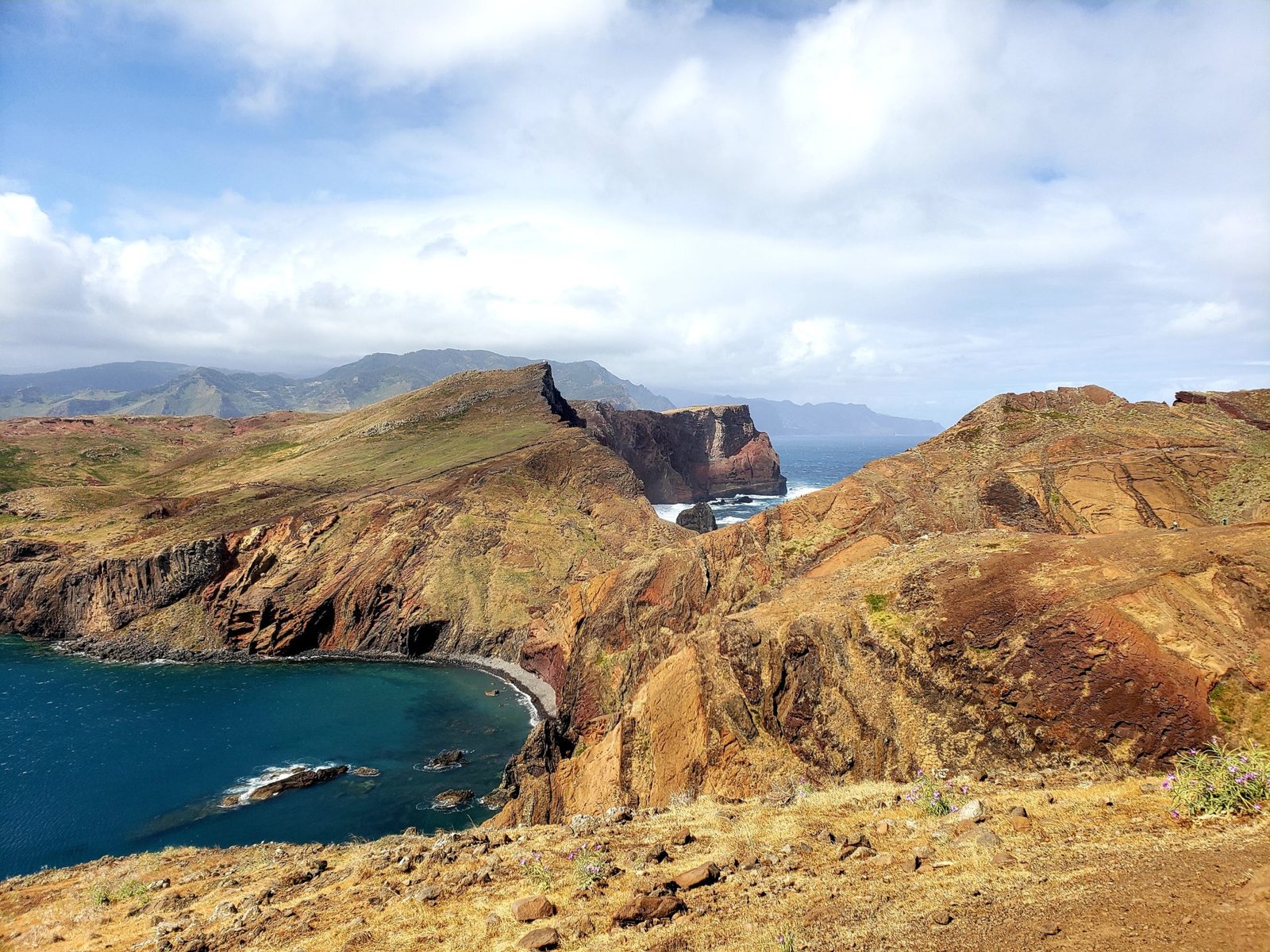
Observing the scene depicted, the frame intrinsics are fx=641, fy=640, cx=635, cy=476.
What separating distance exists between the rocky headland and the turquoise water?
5.94 metres

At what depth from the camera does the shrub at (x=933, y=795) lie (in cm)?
1494

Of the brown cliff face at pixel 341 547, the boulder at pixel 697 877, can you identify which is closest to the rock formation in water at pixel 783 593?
the brown cliff face at pixel 341 547

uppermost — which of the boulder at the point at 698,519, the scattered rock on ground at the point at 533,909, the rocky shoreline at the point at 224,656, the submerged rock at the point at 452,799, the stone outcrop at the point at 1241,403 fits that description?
the stone outcrop at the point at 1241,403

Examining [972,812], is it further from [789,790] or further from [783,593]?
[783,593]

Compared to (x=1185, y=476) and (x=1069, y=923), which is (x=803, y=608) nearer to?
(x=1069, y=923)

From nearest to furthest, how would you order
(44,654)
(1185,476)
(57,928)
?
1. (57,928)
2. (1185,476)
3. (44,654)

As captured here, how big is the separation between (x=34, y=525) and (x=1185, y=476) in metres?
131

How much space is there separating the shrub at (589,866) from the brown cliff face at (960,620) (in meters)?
9.59

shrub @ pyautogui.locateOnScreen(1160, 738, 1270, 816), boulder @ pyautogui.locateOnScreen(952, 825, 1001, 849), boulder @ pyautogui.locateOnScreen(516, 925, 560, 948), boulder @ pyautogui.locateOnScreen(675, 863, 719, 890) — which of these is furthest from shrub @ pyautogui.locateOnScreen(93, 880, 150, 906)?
shrub @ pyautogui.locateOnScreen(1160, 738, 1270, 816)

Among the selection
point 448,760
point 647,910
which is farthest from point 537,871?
point 448,760

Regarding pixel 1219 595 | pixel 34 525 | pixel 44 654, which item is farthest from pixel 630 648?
pixel 34 525

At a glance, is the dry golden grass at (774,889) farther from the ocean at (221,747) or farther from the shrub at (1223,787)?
the ocean at (221,747)

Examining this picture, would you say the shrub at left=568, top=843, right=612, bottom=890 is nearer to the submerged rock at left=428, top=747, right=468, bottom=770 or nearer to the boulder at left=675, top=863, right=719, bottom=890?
the boulder at left=675, top=863, right=719, bottom=890

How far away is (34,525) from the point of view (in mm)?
92938
